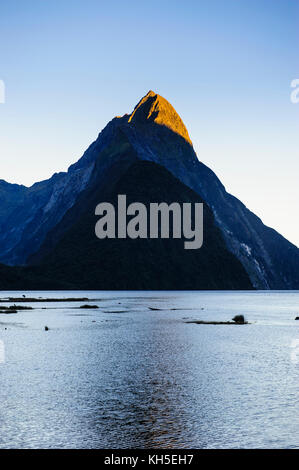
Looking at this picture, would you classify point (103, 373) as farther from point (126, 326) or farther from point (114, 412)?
point (126, 326)

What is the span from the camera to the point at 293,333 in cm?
8138

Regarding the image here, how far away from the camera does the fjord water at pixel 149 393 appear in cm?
2553

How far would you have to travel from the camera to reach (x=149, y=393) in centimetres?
3575

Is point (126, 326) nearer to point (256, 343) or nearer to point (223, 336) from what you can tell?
point (223, 336)

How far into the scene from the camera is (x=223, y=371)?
148 feet

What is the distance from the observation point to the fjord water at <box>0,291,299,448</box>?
25.5 meters

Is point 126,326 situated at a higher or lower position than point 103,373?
higher

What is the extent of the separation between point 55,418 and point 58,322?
7315 cm
